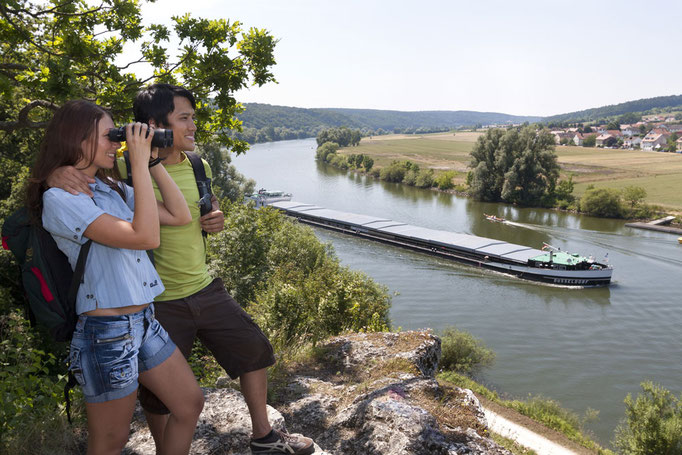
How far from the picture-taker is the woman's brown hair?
2127mm

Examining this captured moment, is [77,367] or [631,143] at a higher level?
[631,143]

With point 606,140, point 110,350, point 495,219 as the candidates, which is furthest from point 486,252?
point 606,140

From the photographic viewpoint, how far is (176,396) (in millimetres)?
2406

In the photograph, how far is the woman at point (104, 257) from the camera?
6.85ft

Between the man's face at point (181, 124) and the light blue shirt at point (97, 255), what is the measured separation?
588 millimetres

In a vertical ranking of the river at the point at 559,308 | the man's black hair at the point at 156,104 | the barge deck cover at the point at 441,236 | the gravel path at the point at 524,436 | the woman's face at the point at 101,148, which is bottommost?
the river at the point at 559,308

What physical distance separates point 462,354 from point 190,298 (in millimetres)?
16830

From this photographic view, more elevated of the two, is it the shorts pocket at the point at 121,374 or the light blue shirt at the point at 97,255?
the light blue shirt at the point at 97,255

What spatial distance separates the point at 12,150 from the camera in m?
18.5

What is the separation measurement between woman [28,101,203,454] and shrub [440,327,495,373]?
16974 millimetres

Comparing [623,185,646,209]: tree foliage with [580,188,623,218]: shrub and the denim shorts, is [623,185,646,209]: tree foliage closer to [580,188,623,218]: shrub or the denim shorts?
[580,188,623,218]: shrub

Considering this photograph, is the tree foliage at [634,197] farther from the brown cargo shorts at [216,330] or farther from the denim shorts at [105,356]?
the denim shorts at [105,356]

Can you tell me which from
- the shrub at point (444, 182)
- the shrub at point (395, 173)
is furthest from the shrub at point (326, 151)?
the shrub at point (444, 182)

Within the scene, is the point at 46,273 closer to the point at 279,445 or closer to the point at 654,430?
the point at 279,445
